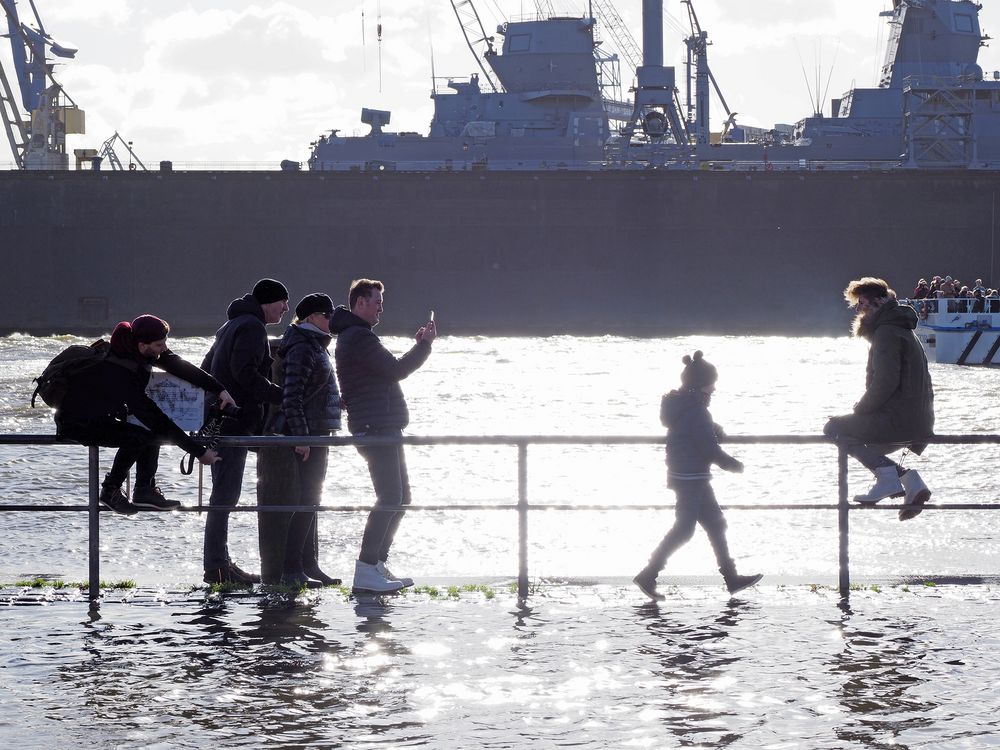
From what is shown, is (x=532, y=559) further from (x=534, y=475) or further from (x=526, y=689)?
(x=534, y=475)

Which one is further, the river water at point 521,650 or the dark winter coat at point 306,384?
the dark winter coat at point 306,384

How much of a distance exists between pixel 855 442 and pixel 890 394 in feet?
1.01

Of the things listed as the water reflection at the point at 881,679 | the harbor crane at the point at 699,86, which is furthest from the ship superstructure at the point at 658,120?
the water reflection at the point at 881,679

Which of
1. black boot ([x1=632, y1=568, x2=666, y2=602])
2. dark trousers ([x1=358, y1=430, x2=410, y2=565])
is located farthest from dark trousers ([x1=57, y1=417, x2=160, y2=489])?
black boot ([x1=632, y1=568, x2=666, y2=602])

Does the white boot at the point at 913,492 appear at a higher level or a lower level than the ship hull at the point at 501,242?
lower

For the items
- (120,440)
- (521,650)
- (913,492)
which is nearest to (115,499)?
(120,440)

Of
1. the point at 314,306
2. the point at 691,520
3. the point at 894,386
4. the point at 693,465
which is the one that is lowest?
the point at 691,520

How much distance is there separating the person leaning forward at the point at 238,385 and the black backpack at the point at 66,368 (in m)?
0.68

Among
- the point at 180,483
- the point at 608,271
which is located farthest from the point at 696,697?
the point at 608,271

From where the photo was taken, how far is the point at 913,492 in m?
6.91

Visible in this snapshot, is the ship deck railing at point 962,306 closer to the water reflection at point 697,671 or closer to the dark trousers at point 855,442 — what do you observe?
the dark trousers at point 855,442

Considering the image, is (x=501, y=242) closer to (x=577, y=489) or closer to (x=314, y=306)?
(x=577, y=489)

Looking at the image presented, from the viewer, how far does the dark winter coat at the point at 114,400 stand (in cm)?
647

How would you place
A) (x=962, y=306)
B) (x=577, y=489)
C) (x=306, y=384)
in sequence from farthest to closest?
(x=962, y=306)
(x=577, y=489)
(x=306, y=384)
